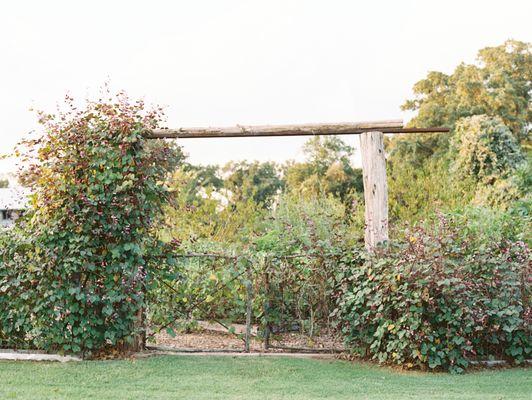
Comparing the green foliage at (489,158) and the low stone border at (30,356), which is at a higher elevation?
the green foliage at (489,158)

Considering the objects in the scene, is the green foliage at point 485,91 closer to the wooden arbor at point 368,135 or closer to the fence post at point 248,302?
the wooden arbor at point 368,135

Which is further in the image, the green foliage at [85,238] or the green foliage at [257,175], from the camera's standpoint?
the green foliage at [257,175]

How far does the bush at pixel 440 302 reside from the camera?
6.54 metres

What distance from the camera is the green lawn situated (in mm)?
5457

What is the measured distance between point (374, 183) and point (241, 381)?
102 inches

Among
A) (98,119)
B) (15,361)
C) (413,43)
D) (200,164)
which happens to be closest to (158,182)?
(98,119)

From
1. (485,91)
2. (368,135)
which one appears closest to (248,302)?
(368,135)

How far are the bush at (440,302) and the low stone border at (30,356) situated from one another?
110 inches

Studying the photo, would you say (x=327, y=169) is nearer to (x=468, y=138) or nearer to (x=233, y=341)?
(x=468, y=138)

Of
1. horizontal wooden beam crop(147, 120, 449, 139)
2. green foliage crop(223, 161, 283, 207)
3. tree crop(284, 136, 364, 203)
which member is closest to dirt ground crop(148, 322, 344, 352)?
horizontal wooden beam crop(147, 120, 449, 139)

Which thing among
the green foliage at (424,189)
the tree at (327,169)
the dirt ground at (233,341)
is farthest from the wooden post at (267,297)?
the tree at (327,169)

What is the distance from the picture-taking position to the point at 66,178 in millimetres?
6984

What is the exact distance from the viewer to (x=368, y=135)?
7336mm

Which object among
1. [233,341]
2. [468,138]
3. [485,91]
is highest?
[485,91]
